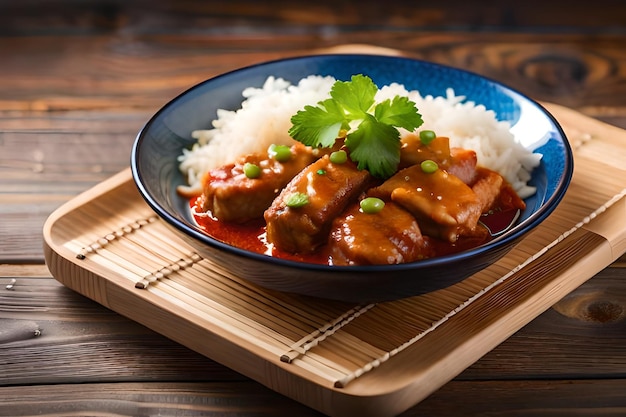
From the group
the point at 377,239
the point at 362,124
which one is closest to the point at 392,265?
the point at 377,239

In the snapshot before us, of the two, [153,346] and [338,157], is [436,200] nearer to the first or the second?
[338,157]

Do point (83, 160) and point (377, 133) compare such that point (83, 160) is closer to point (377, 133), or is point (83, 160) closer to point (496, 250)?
point (377, 133)

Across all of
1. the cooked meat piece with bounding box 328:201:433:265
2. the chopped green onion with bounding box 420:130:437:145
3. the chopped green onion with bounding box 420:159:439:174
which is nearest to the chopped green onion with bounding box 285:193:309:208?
the cooked meat piece with bounding box 328:201:433:265

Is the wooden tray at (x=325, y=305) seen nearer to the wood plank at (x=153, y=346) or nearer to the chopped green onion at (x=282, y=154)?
the wood plank at (x=153, y=346)

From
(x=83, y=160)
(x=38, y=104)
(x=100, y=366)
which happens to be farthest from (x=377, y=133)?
(x=38, y=104)

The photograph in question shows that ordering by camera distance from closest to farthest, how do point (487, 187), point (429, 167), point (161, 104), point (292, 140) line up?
point (429, 167) → point (487, 187) → point (292, 140) → point (161, 104)

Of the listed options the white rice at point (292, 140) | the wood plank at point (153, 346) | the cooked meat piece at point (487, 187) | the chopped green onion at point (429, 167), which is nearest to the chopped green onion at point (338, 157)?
the chopped green onion at point (429, 167)
